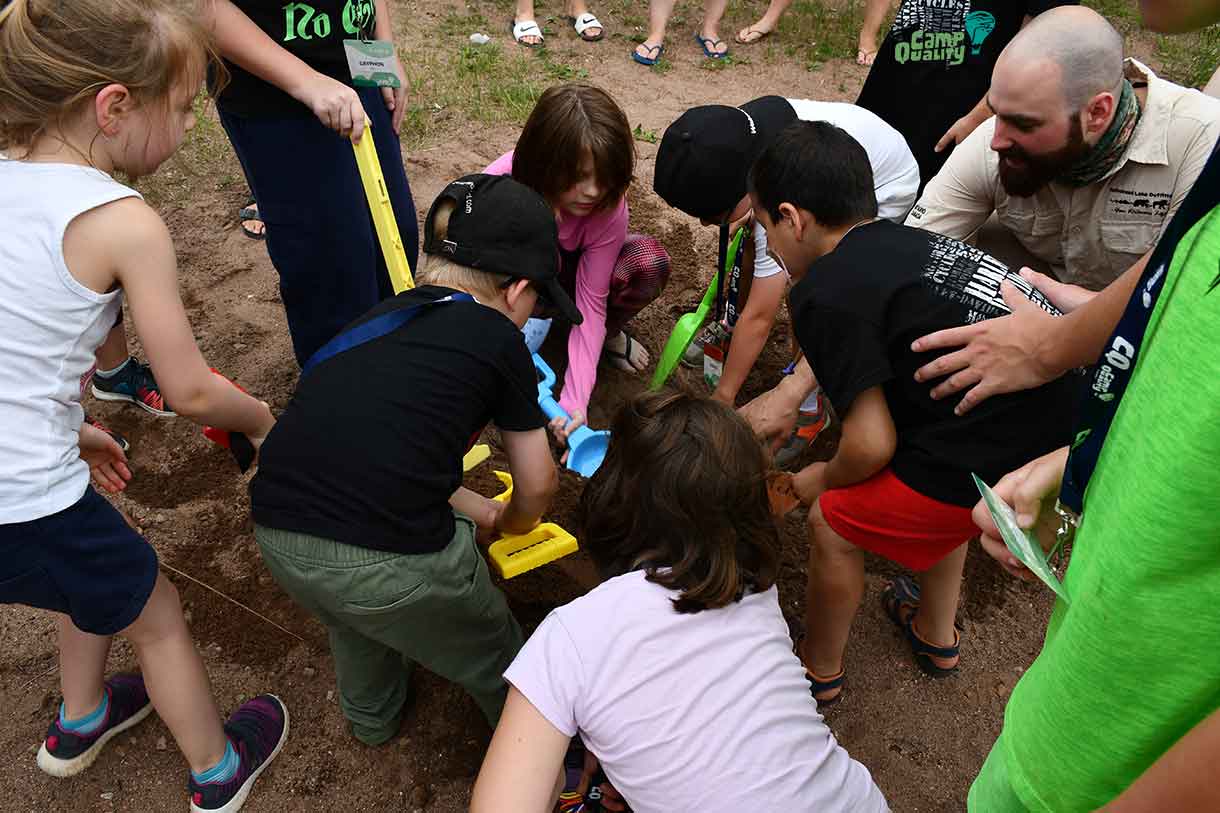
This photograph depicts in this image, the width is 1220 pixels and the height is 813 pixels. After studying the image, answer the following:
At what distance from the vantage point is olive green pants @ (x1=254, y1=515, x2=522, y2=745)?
155 centimetres

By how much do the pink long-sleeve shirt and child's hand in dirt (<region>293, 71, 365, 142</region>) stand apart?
62 cm

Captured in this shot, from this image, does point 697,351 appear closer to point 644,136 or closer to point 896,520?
point 896,520

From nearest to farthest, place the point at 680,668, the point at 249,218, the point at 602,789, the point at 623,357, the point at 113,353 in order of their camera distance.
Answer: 1. the point at 680,668
2. the point at 602,789
3. the point at 113,353
4. the point at 623,357
5. the point at 249,218

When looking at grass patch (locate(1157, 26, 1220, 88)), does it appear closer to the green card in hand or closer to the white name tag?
the white name tag

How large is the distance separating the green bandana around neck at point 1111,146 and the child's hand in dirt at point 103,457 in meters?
2.30

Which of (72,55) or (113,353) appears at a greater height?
(72,55)

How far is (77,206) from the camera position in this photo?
136cm

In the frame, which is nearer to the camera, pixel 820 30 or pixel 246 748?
pixel 246 748

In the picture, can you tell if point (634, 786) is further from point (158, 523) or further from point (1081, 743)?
point (158, 523)

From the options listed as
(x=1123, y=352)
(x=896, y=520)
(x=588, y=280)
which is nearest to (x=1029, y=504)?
(x=1123, y=352)

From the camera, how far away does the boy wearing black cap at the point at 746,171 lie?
2.36 metres

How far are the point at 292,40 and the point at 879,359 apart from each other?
1.60 meters

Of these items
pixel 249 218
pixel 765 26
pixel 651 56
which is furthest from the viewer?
pixel 765 26

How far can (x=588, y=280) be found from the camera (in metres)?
2.81
